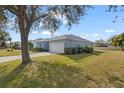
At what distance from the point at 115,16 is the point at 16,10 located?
6.69 metres

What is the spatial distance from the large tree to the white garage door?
543 inches

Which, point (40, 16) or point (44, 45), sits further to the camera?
point (44, 45)

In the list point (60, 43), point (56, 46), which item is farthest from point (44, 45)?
point (60, 43)

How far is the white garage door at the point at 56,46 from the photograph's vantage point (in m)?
28.7

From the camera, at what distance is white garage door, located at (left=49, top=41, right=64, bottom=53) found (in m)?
28.7

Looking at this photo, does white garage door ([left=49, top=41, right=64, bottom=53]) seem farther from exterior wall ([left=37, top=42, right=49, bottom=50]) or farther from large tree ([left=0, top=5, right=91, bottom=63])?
large tree ([left=0, top=5, right=91, bottom=63])

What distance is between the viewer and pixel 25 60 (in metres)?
13.1

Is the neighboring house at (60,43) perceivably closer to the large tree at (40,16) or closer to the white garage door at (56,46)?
the white garage door at (56,46)

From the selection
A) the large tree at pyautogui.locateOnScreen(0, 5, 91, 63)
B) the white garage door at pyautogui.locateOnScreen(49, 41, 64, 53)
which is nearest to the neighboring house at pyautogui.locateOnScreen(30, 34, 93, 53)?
the white garage door at pyautogui.locateOnScreen(49, 41, 64, 53)

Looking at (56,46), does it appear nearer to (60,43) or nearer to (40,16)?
(60,43)

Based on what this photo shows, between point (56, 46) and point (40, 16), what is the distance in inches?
676

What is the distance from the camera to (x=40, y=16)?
44.6ft
